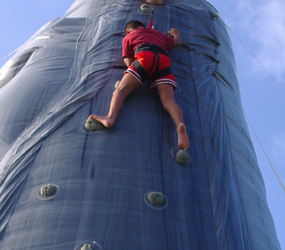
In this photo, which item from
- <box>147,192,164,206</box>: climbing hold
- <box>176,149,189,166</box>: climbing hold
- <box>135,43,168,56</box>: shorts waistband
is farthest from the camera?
<box>135,43,168,56</box>: shorts waistband

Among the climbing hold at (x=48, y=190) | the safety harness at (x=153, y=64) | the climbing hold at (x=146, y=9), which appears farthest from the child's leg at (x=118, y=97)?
the climbing hold at (x=146, y=9)

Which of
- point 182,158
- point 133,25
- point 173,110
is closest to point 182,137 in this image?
point 182,158

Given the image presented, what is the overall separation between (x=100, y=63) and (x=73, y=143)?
118 cm

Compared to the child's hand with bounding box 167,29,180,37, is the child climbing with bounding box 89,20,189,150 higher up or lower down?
lower down

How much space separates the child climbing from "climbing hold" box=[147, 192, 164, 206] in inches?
21.6

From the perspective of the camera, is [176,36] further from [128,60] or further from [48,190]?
[48,190]

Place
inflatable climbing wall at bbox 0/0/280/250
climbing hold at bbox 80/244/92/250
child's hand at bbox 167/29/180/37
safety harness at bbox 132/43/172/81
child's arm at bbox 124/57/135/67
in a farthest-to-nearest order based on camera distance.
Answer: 1. child's hand at bbox 167/29/180/37
2. child's arm at bbox 124/57/135/67
3. safety harness at bbox 132/43/172/81
4. inflatable climbing wall at bbox 0/0/280/250
5. climbing hold at bbox 80/244/92/250

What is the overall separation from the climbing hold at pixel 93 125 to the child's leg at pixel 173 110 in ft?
2.08

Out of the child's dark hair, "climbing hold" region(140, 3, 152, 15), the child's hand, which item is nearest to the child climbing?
the child's dark hair

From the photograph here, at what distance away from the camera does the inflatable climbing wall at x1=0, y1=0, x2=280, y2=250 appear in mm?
2451

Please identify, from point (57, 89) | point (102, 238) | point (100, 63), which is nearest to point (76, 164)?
point (102, 238)

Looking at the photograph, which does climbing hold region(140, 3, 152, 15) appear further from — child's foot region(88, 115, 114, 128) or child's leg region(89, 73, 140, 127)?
child's foot region(88, 115, 114, 128)

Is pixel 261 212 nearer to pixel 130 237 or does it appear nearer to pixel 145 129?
A: pixel 145 129

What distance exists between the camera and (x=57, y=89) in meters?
3.65
